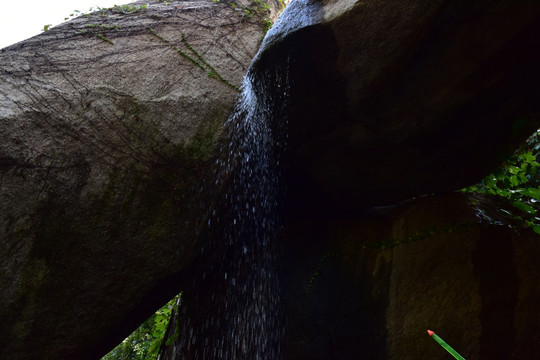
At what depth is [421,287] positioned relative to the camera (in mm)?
2777

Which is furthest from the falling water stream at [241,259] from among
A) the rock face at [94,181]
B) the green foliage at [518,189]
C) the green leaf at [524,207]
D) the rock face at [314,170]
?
the green leaf at [524,207]

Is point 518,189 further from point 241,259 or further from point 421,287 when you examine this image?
point 241,259

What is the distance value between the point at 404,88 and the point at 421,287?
1.65 meters

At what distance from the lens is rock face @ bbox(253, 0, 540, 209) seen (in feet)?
7.11

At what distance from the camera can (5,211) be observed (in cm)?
252

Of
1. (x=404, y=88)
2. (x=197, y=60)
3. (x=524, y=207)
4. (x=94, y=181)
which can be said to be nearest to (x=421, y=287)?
(x=524, y=207)

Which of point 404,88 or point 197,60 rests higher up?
point 197,60

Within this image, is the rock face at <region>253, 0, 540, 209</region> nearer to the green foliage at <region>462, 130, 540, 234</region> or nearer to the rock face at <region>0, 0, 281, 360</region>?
the green foliage at <region>462, 130, 540, 234</region>

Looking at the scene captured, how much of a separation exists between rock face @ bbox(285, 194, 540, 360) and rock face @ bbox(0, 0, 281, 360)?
140cm

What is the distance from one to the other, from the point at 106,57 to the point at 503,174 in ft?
14.0

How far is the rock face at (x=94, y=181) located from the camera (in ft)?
8.43

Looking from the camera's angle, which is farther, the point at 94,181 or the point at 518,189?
the point at 518,189

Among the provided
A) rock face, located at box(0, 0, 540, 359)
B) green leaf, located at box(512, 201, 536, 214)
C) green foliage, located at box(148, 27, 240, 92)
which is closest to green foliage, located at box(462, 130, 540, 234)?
green leaf, located at box(512, 201, 536, 214)

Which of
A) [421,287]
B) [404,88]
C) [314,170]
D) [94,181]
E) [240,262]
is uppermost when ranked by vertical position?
[404,88]
